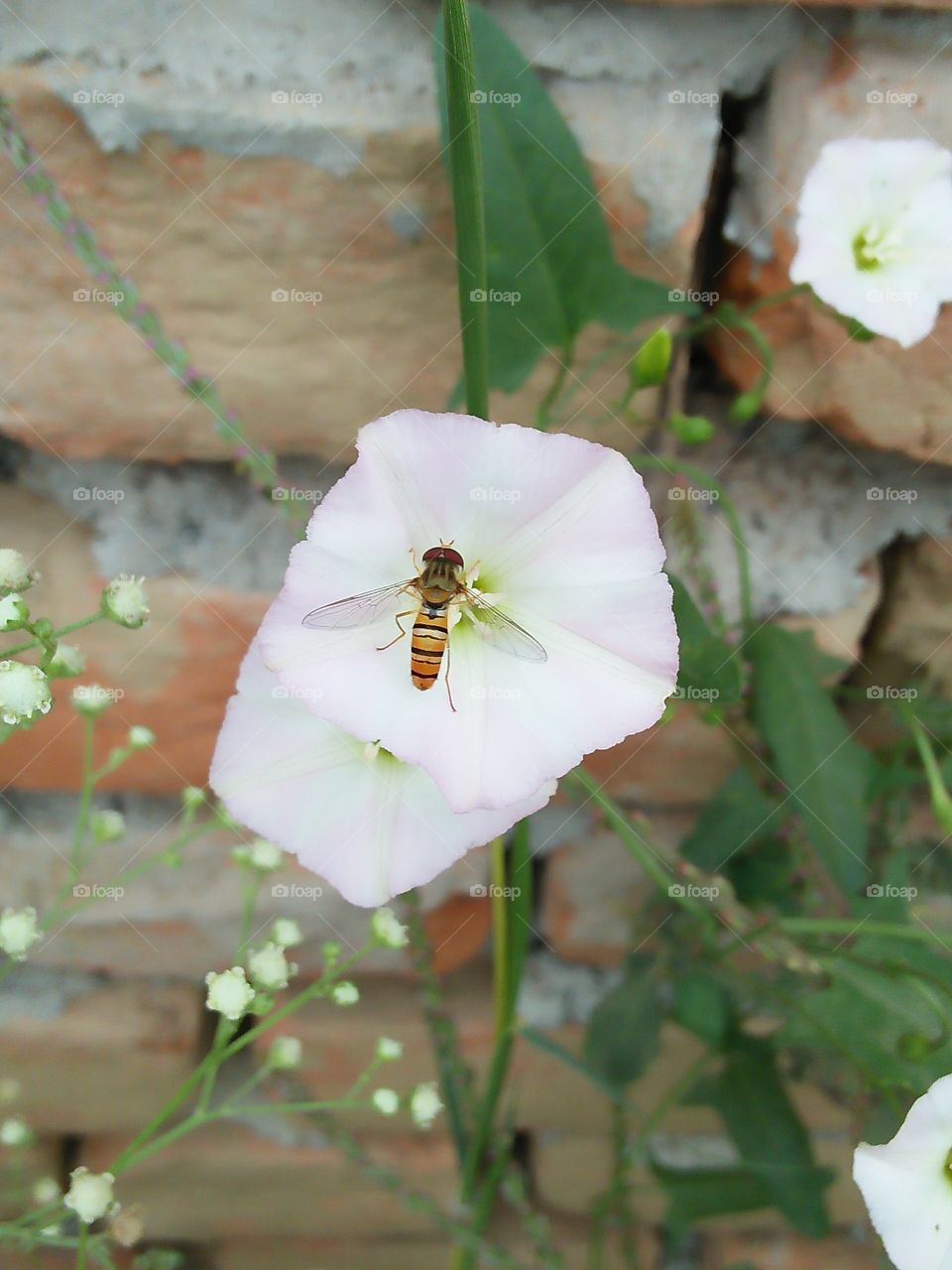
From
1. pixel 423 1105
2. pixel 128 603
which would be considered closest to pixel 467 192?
pixel 128 603

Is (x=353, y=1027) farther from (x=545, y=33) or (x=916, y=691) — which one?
(x=545, y=33)

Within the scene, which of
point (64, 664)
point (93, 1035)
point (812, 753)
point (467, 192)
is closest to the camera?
point (467, 192)
